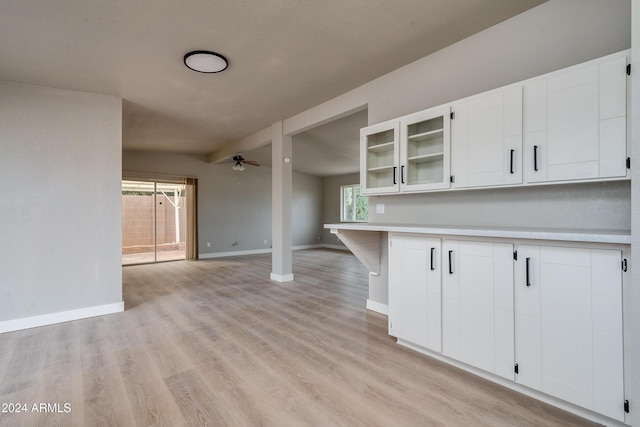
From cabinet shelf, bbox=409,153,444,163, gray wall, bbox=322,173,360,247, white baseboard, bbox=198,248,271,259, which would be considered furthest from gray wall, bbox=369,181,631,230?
gray wall, bbox=322,173,360,247

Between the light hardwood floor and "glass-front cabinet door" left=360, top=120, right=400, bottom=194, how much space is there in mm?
1550

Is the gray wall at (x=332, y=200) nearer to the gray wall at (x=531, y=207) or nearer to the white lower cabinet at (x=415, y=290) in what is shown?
the gray wall at (x=531, y=207)

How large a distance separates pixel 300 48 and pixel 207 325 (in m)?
3.06

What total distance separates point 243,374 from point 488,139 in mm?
2633

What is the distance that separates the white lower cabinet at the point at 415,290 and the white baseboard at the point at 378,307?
0.81 meters

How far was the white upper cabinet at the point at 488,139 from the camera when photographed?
2.14 metres

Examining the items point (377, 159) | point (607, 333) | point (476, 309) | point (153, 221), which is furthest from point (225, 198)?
point (607, 333)

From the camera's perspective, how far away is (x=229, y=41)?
8.81ft

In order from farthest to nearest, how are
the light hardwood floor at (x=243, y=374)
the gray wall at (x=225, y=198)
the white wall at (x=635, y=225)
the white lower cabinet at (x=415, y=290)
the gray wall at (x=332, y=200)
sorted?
the gray wall at (x=332, y=200), the gray wall at (x=225, y=198), the white lower cabinet at (x=415, y=290), the light hardwood floor at (x=243, y=374), the white wall at (x=635, y=225)

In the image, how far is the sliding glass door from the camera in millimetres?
7375

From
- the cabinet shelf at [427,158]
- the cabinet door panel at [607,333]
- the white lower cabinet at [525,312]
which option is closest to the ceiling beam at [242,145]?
the cabinet shelf at [427,158]

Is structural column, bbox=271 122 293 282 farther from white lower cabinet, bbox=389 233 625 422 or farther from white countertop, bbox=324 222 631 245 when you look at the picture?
white countertop, bbox=324 222 631 245

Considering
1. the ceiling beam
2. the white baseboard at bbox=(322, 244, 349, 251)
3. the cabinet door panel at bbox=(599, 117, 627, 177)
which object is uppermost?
the ceiling beam

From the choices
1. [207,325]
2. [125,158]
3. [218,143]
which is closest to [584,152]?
[207,325]
